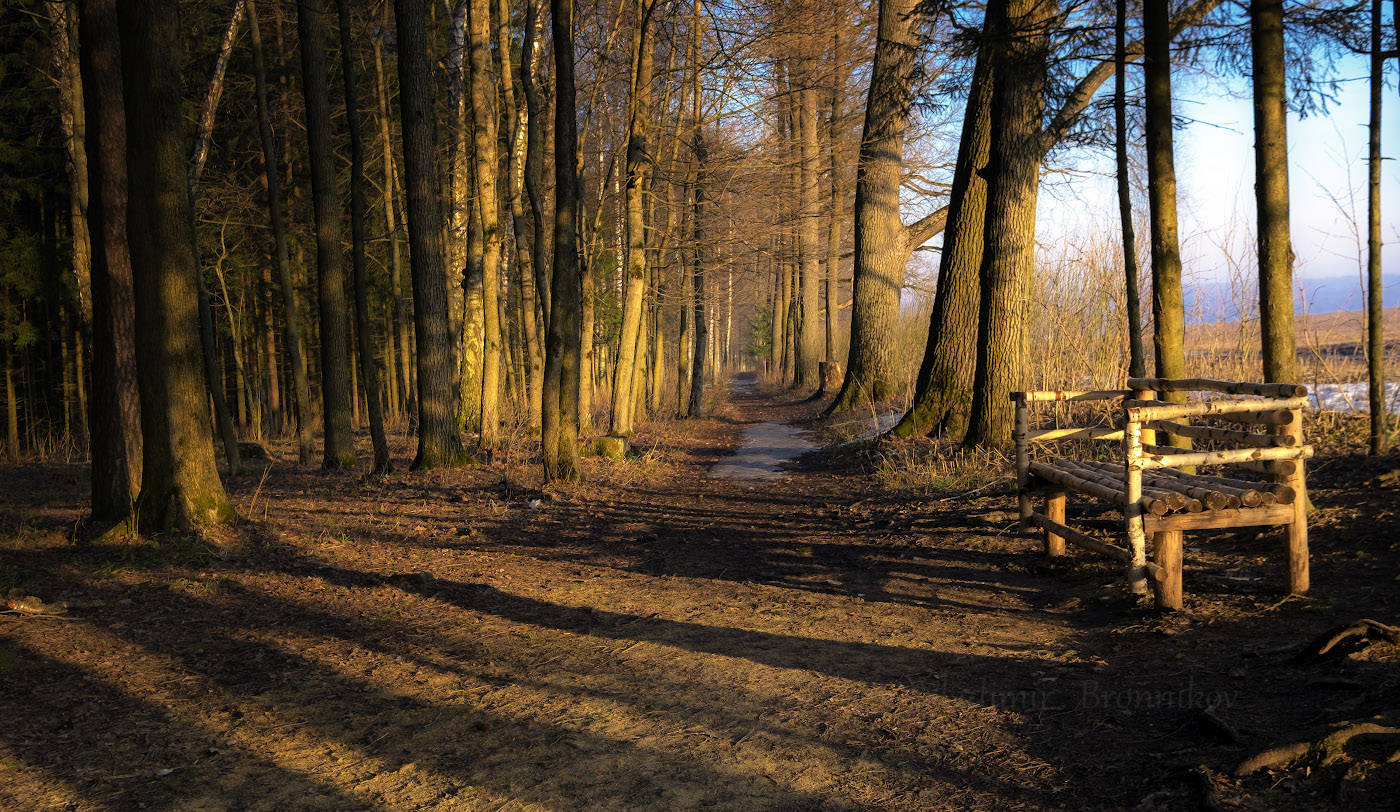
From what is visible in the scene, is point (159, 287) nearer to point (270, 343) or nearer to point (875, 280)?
point (875, 280)

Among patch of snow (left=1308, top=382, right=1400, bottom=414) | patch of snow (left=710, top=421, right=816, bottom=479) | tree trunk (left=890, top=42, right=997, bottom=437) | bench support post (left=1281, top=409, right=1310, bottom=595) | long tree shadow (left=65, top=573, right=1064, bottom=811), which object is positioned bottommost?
long tree shadow (left=65, top=573, right=1064, bottom=811)

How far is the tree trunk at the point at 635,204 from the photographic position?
13906 millimetres

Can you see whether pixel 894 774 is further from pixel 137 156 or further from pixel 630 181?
pixel 630 181

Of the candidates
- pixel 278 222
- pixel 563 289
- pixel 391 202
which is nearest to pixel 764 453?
pixel 563 289

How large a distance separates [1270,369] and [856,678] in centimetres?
458

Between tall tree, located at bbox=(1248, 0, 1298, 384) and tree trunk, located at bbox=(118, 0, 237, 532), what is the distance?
858 cm

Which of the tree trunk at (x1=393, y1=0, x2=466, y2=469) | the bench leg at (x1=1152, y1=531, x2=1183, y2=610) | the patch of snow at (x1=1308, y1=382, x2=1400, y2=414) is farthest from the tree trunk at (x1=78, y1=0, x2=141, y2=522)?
the patch of snow at (x1=1308, y1=382, x2=1400, y2=414)

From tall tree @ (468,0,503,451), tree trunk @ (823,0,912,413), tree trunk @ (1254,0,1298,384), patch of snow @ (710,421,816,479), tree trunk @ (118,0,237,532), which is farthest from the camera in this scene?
tree trunk @ (823,0,912,413)

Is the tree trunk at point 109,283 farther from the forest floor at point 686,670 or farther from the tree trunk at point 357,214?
the tree trunk at point 357,214

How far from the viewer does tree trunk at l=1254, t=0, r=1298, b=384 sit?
6.49 m

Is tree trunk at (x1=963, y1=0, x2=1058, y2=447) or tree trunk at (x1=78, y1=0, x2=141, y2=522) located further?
tree trunk at (x1=963, y1=0, x2=1058, y2=447)

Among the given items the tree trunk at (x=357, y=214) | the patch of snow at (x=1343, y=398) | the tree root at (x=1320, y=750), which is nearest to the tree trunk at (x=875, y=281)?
the patch of snow at (x=1343, y=398)

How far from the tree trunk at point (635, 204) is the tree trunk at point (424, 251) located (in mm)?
3428

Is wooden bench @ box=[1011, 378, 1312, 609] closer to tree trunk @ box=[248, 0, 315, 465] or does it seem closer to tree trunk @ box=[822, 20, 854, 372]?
tree trunk @ box=[822, 20, 854, 372]
